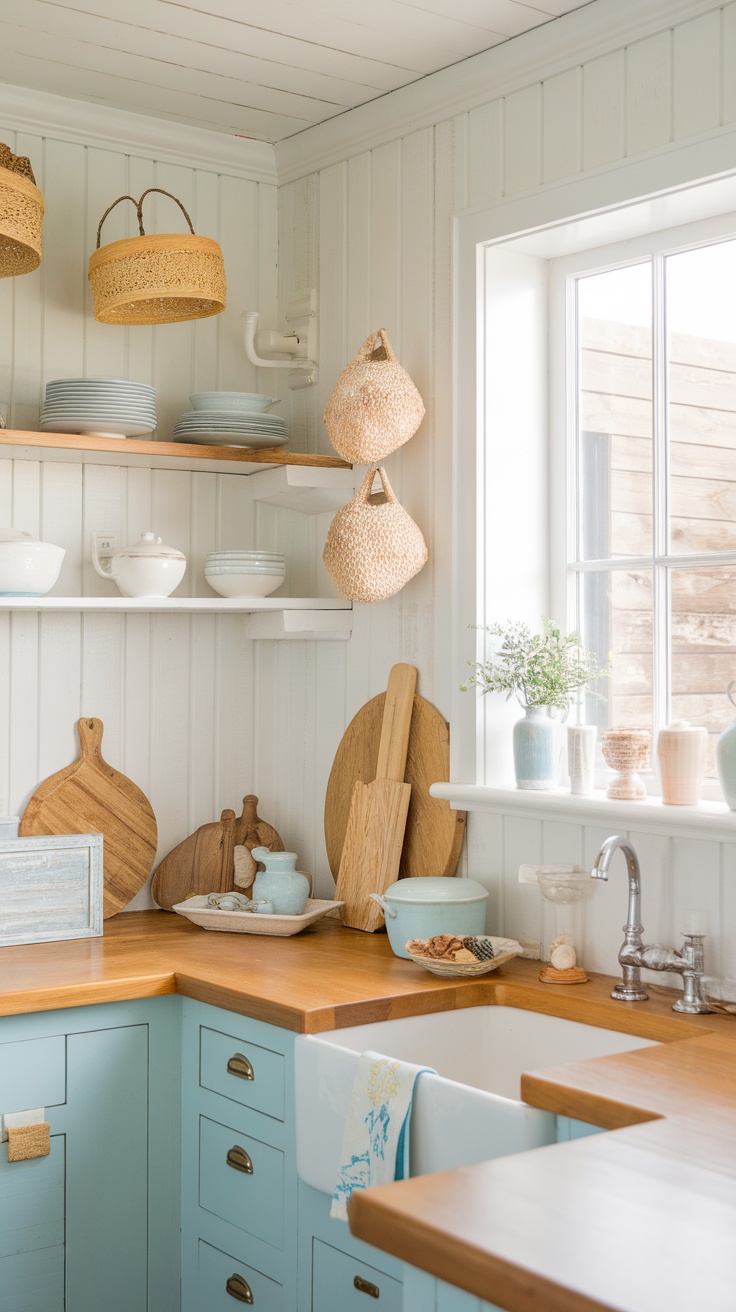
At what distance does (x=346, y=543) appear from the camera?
2.66 meters

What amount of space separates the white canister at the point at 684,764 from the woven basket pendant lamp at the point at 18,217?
58.5 inches

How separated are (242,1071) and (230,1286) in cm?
38

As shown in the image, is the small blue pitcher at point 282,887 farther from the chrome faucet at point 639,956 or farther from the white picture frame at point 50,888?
the chrome faucet at point 639,956

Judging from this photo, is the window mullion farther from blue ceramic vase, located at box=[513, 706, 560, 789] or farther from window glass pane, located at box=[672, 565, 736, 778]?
blue ceramic vase, located at box=[513, 706, 560, 789]

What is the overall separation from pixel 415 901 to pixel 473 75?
5.37 ft

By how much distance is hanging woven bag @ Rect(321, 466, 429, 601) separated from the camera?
2.63 meters

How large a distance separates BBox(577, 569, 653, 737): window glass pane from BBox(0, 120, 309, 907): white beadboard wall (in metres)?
0.78

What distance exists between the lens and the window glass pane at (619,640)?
96.6 inches

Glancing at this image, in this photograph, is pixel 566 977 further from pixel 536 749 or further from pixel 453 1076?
pixel 536 749

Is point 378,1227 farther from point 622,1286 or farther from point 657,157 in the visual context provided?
point 657,157

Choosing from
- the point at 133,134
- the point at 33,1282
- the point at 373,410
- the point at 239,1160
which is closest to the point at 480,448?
the point at 373,410

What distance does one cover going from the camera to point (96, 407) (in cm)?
269

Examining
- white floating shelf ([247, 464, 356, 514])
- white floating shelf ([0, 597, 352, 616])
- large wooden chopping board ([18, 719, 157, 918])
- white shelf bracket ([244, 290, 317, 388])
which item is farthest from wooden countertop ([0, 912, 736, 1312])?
white shelf bracket ([244, 290, 317, 388])

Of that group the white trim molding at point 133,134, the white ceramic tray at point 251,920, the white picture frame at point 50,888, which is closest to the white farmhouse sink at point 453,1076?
the white ceramic tray at point 251,920
